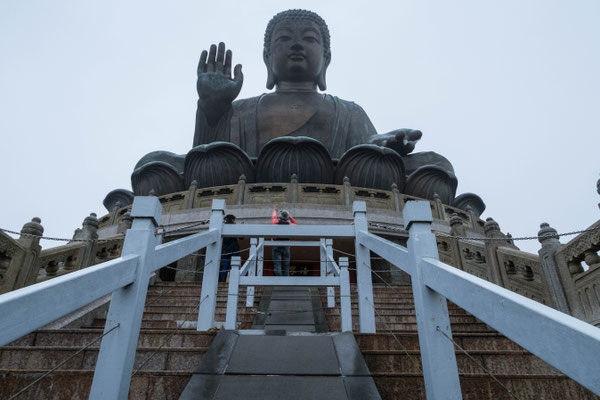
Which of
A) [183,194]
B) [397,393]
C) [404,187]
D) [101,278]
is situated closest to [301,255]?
[183,194]

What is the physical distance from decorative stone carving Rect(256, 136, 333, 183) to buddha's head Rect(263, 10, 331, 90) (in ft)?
17.2

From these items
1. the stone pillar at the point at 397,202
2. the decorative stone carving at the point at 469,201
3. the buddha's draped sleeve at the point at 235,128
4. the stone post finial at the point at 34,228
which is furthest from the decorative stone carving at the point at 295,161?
the stone post finial at the point at 34,228

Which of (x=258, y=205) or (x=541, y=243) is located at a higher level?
(x=258, y=205)

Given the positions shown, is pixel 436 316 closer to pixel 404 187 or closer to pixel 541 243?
pixel 541 243

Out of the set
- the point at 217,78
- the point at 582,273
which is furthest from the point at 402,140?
the point at 582,273

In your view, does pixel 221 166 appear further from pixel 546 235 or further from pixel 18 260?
pixel 546 235

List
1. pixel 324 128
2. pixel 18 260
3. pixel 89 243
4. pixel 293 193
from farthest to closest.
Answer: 1. pixel 324 128
2. pixel 293 193
3. pixel 89 243
4. pixel 18 260

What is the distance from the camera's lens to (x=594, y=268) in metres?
4.14

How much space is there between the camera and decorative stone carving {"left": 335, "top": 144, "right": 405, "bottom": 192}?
12195 millimetres

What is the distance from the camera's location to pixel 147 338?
2932 millimetres

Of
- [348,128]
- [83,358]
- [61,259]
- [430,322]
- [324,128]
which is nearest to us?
[430,322]

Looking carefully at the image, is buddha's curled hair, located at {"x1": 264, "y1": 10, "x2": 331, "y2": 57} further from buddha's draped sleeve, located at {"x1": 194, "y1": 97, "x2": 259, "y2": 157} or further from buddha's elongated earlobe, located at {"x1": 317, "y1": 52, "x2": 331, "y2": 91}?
buddha's draped sleeve, located at {"x1": 194, "y1": 97, "x2": 259, "y2": 157}

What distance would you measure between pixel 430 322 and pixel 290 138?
10722 mm

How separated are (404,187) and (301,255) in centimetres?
441
